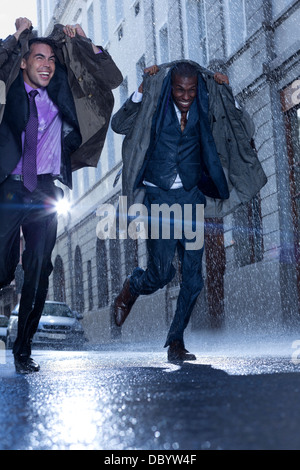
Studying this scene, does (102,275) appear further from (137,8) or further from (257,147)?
(257,147)

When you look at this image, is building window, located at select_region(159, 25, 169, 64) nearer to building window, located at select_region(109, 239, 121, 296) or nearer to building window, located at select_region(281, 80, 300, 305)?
building window, located at select_region(109, 239, 121, 296)

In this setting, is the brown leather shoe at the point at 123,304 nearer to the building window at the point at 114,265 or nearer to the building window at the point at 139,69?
the building window at the point at 139,69

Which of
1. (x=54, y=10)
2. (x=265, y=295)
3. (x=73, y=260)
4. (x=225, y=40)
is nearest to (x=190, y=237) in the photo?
(x=265, y=295)

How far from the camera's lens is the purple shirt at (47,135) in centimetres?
475

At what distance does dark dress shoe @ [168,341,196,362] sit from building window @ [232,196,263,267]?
8556 mm

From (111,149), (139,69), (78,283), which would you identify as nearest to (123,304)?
(139,69)

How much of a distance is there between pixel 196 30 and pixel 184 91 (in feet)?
42.7

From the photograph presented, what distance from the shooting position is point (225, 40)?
1545 centimetres

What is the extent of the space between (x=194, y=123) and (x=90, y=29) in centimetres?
2541

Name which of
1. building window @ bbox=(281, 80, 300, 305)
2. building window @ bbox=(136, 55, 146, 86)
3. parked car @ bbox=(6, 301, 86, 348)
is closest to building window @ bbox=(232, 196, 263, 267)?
building window @ bbox=(281, 80, 300, 305)

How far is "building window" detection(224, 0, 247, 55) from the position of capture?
14.9 m

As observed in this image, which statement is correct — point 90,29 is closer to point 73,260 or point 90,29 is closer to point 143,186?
point 73,260

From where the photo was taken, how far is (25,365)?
15.2ft
